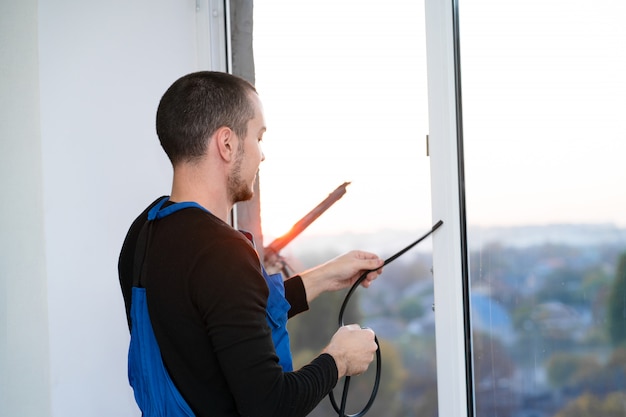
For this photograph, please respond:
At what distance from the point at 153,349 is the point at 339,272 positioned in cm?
52

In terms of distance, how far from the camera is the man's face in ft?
3.75

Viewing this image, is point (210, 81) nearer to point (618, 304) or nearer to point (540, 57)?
point (540, 57)

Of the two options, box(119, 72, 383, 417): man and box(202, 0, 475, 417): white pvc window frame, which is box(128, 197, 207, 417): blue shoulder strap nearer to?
box(119, 72, 383, 417): man

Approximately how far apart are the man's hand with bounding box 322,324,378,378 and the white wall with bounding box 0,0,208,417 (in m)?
0.83

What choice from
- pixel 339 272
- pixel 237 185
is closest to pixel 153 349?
pixel 237 185

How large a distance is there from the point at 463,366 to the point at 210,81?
859 millimetres

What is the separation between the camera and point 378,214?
1543 mm

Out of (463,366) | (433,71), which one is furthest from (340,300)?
(433,71)

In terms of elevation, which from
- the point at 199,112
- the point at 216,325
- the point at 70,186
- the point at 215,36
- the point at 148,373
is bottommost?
the point at 148,373

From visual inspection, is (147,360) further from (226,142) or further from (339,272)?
(339,272)

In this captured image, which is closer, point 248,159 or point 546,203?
point 248,159

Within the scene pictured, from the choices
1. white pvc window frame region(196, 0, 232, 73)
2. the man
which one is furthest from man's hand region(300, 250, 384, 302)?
white pvc window frame region(196, 0, 232, 73)

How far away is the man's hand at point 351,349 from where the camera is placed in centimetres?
113

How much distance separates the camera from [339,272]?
4.73ft
